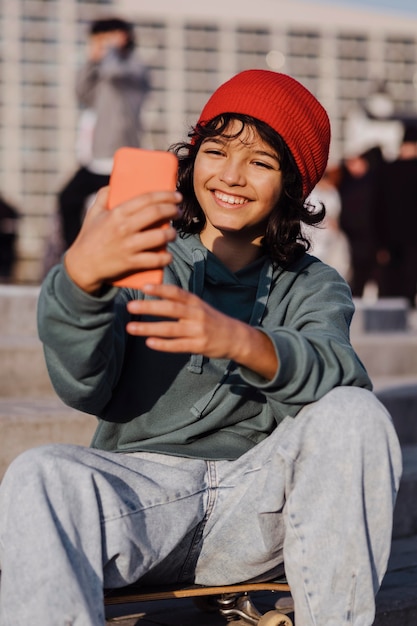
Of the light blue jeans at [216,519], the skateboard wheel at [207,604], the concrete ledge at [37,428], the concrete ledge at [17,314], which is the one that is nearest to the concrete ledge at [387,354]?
the concrete ledge at [17,314]

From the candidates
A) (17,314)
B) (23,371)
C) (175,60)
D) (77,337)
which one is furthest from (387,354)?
(175,60)

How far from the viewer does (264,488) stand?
2047mm

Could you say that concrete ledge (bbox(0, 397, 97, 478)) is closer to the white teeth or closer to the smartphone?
the white teeth

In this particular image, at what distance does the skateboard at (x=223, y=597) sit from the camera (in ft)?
6.67

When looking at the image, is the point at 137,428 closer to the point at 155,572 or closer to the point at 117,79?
the point at 155,572

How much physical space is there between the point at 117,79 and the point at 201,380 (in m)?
4.61

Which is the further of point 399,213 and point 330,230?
point 330,230

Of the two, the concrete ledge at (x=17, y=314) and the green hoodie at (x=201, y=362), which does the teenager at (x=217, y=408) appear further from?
the concrete ledge at (x=17, y=314)

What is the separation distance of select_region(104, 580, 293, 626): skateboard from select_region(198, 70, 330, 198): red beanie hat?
85 cm

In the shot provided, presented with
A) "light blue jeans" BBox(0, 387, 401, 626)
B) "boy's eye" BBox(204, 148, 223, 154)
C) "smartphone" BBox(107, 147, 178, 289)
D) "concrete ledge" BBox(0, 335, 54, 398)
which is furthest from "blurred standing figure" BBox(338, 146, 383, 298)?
"smartphone" BBox(107, 147, 178, 289)

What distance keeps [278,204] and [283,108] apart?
8.4 inches

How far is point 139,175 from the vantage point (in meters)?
1.84

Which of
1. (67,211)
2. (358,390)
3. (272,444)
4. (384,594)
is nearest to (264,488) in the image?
(272,444)

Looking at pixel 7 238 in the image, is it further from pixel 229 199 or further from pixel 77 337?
pixel 77 337
